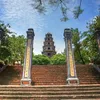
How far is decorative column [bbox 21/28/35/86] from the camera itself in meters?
12.1

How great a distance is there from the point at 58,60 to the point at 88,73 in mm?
23641

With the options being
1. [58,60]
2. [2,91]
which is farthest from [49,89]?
[58,60]

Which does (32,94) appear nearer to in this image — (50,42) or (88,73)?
(88,73)

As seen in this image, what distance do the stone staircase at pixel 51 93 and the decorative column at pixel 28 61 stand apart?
3.45 m

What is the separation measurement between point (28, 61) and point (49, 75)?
1.86 metres

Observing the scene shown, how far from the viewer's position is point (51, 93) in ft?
27.0

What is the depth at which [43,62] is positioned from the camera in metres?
38.2

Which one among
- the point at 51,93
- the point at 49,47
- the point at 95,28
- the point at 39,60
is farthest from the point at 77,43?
the point at 49,47

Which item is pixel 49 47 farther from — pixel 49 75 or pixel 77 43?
pixel 49 75

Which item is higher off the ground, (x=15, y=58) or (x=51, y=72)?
(x=15, y=58)

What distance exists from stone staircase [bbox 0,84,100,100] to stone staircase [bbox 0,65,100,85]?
3818 millimetres

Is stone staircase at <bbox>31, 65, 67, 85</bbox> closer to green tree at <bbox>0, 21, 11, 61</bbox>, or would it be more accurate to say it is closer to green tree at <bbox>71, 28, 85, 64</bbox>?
green tree at <bbox>0, 21, 11, 61</bbox>

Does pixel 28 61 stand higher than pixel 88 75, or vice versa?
pixel 28 61

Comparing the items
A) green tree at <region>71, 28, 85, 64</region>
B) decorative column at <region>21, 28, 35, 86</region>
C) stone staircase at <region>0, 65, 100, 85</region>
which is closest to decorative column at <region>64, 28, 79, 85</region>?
stone staircase at <region>0, 65, 100, 85</region>
